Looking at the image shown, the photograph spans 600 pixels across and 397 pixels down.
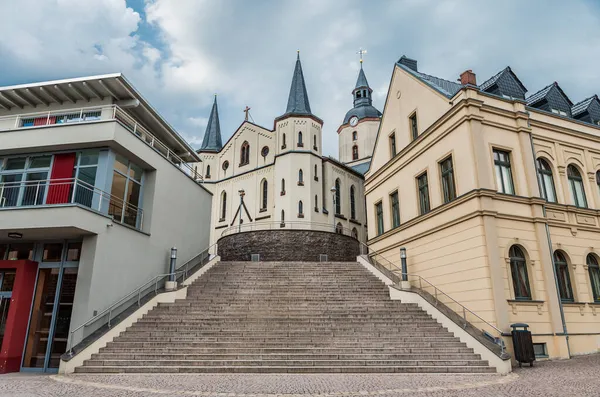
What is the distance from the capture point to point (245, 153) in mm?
41469

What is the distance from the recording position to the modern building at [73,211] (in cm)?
1245

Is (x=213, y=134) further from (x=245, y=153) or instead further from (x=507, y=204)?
(x=507, y=204)

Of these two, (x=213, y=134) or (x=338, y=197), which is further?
(x=213, y=134)

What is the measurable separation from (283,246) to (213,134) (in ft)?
76.2

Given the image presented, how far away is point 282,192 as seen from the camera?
116ft

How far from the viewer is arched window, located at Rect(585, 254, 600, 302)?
51.4 ft

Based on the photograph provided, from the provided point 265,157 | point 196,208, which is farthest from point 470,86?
point 265,157

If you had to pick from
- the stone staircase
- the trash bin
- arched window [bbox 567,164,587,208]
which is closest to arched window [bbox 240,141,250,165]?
the stone staircase

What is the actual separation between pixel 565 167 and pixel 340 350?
12432mm

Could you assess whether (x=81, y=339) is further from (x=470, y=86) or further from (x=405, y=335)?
(x=470, y=86)

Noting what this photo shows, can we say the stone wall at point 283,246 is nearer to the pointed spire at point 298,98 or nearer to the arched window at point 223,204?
the arched window at point 223,204

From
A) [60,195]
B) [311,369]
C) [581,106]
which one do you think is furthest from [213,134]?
[311,369]

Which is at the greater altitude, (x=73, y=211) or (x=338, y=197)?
(x=338, y=197)

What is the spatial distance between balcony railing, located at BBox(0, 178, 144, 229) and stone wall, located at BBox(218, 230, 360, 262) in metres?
12.5
